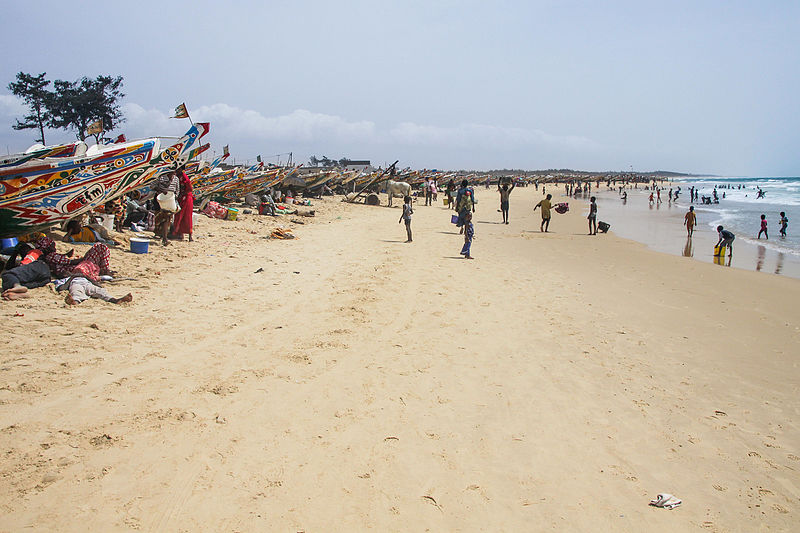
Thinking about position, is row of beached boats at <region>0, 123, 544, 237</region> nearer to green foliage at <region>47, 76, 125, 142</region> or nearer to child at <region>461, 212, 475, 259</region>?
child at <region>461, 212, 475, 259</region>

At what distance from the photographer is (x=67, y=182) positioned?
8305 mm

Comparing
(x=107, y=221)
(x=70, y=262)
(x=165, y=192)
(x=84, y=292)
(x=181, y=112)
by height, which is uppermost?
(x=181, y=112)

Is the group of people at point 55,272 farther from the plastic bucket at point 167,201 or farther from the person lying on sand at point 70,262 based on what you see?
the plastic bucket at point 167,201

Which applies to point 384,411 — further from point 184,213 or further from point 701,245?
point 701,245

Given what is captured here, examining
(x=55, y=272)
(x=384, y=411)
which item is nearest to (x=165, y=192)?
(x=55, y=272)

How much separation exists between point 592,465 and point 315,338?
343 centimetres

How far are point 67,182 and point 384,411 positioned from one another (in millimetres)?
7124

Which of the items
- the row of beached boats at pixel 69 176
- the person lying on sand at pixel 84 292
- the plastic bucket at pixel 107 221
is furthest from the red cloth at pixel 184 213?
the person lying on sand at pixel 84 292

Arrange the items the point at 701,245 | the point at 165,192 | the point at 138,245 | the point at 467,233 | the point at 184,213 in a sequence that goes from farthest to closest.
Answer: the point at 701,245 < the point at 467,233 < the point at 184,213 < the point at 165,192 < the point at 138,245

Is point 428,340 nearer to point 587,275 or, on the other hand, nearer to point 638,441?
point 638,441

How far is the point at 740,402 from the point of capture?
A: 17.1 ft

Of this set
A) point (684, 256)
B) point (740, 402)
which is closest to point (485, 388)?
point (740, 402)

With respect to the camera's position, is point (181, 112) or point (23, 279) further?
point (181, 112)

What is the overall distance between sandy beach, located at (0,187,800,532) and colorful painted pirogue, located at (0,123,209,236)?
1478mm
